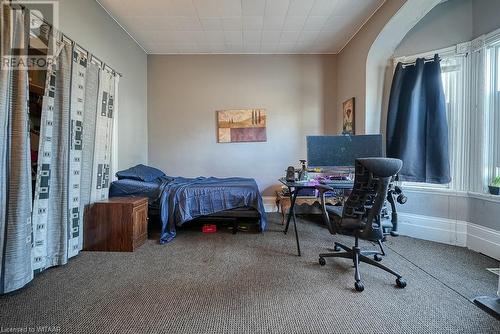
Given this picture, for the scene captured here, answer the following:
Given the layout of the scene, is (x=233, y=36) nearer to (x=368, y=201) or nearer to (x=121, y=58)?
(x=121, y=58)

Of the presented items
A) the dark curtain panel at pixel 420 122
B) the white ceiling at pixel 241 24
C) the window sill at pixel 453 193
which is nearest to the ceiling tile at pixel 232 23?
the white ceiling at pixel 241 24

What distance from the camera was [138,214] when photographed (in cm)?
274

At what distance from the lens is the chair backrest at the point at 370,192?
179cm

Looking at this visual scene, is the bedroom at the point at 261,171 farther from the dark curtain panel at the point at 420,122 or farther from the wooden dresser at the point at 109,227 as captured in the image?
the dark curtain panel at the point at 420,122

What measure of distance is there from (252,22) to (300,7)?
2.32 ft

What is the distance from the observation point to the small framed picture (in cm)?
373

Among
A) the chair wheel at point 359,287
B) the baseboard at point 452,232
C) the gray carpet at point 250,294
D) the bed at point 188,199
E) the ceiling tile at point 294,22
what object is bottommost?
the gray carpet at point 250,294

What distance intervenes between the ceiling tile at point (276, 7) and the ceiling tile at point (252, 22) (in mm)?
171

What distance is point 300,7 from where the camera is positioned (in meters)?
3.04

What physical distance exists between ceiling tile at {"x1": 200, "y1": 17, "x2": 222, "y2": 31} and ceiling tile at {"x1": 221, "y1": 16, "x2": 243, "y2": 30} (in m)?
0.07

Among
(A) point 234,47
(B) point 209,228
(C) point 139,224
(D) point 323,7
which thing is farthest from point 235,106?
(C) point 139,224

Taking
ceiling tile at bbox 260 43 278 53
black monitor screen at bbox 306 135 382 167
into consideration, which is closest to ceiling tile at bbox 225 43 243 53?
ceiling tile at bbox 260 43 278 53

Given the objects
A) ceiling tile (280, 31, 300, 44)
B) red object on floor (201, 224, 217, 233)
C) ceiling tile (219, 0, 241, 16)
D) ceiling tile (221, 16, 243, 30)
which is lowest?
red object on floor (201, 224, 217, 233)

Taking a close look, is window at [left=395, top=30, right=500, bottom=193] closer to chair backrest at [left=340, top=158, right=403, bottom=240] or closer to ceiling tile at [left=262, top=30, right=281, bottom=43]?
chair backrest at [left=340, top=158, right=403, bottom=240]
